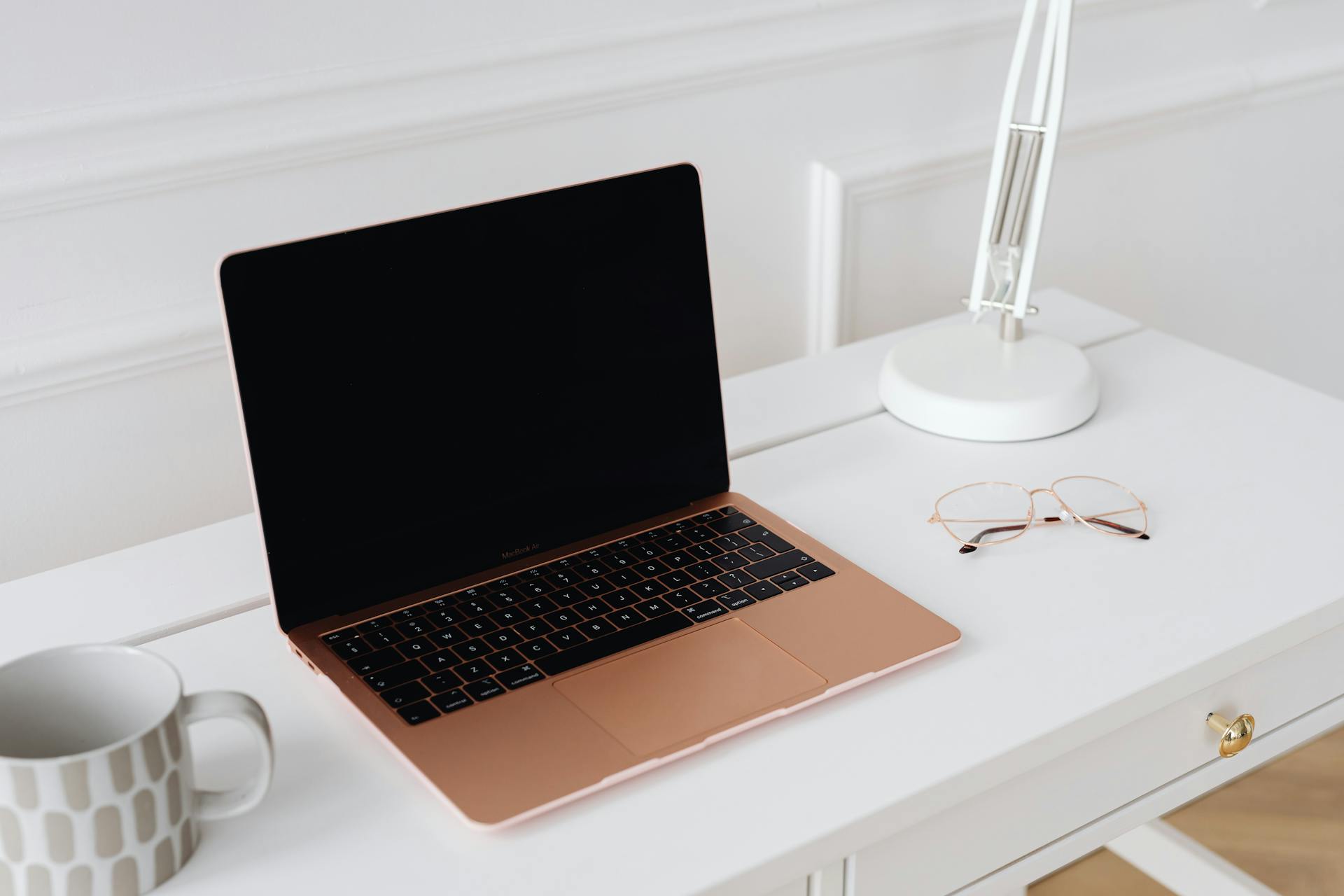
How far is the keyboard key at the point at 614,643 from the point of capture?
2.29ft

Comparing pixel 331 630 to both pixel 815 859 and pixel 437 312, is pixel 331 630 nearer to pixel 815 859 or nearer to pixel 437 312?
pixel 437 312

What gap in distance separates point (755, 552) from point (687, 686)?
0.14m

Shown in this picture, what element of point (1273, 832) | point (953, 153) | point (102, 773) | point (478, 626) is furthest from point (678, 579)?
point (1273, 832)

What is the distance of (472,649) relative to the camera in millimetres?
711

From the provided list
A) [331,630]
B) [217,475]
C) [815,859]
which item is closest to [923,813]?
[815,859]

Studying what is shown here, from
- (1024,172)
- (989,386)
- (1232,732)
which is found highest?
(1024,172)

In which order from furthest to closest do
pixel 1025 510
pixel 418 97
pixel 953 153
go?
pixel 953 153 < pixel 418 97 < pixel 1025 510

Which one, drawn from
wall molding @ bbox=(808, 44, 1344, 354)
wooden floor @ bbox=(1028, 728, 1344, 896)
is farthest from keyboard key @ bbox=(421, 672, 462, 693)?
wooden floor @ bbox=(1028, 728, 1344, 896)

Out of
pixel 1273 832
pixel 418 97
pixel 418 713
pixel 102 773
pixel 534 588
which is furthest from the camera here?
pixel 1273 832

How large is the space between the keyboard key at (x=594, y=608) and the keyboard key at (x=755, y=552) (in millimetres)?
100

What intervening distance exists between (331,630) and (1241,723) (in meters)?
0.54

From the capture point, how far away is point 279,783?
64cm

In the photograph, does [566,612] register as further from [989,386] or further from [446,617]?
[989,386]

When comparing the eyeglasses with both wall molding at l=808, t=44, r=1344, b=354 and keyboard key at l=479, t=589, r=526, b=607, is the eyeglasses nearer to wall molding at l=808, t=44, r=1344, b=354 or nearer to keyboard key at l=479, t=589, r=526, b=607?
keyboard key at l=479, t=589, r=526, b=607
